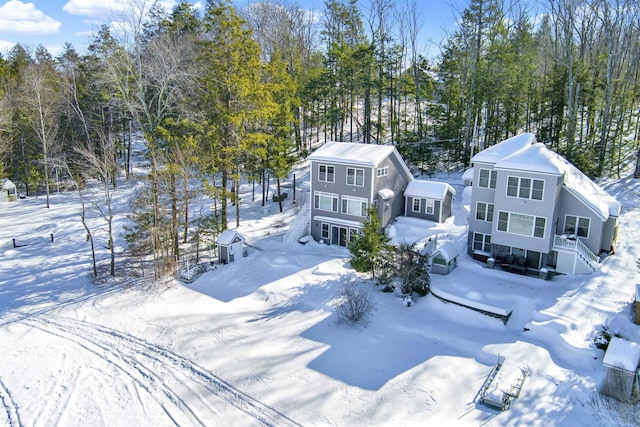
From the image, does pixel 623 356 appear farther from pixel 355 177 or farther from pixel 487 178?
pixel 355 177

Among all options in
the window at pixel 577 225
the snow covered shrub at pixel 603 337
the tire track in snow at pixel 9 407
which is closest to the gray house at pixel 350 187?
the window at pixel 577 225

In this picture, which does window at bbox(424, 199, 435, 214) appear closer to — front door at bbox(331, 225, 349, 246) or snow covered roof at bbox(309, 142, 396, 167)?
snow covered roof at bbox(309, 142, 396, 167)

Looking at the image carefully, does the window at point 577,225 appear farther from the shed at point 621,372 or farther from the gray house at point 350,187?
the gray house at point 350,187

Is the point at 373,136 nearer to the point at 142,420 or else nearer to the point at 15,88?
the point at 142,420

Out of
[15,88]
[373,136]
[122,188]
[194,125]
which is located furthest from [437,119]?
[15,88]

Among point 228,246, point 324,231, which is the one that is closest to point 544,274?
point 324,231

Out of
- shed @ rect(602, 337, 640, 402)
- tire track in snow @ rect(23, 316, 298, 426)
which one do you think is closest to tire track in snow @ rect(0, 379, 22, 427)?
tire track in snow @ rect(23, 316, 298, 426)
